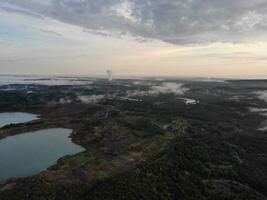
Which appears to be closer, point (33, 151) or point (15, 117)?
point (33, 151)

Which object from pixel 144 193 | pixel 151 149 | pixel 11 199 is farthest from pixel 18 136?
pixel 144 193

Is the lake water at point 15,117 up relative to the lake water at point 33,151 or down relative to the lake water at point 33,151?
down

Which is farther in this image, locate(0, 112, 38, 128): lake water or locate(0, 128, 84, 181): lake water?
locate(0, 112, 38, 128): lake water

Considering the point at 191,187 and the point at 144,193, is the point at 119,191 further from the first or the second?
the point at 191,187

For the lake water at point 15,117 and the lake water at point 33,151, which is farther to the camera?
the lake water at point 15,117

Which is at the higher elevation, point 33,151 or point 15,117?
point 33,151
